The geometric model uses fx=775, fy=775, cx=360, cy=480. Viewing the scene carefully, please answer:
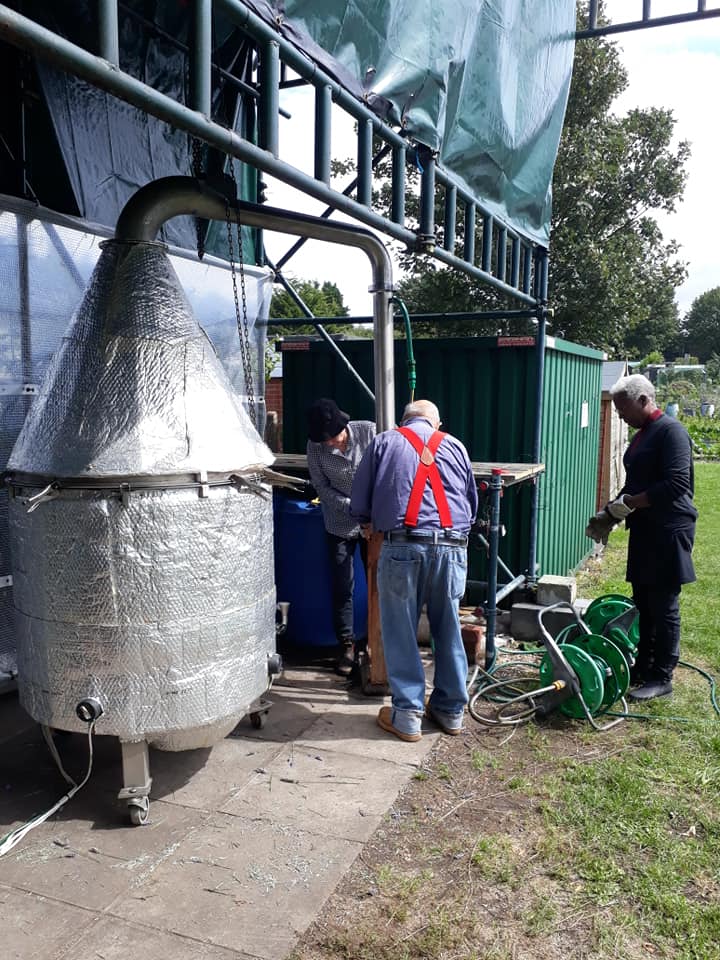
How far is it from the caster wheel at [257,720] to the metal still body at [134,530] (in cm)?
77

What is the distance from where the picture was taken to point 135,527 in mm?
3312

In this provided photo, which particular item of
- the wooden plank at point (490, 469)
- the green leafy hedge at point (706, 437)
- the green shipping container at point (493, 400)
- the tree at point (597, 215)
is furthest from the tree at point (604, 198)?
the wooden plank at point (490, 469)

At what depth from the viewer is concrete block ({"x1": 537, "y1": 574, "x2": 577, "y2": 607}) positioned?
21.3ft

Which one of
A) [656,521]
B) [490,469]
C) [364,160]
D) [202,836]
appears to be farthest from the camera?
[490,469]

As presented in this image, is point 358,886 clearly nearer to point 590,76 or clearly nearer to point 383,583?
point 383,583

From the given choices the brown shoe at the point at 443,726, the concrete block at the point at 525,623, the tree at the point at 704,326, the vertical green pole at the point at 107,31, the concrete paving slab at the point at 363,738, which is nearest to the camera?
the vertical green pole at the point at 107,31

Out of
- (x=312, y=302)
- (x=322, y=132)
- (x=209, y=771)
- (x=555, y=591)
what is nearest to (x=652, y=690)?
(x=555, y=591)

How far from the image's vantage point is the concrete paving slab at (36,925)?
8.84 ft

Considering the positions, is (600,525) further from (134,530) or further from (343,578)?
(134,530)

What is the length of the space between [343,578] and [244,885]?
8.75 feet

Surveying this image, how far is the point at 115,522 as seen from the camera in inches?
130

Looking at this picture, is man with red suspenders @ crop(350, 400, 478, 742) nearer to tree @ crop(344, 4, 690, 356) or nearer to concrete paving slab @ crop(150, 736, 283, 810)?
concrete paving slab @ crop(150, 736, 283, 810)

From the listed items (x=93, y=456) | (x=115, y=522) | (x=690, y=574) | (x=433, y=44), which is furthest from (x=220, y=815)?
(x=433, y=44)

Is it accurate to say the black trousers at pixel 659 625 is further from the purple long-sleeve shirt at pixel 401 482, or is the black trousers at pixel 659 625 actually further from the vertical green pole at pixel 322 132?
the vertical green pole at pixel 322 132
